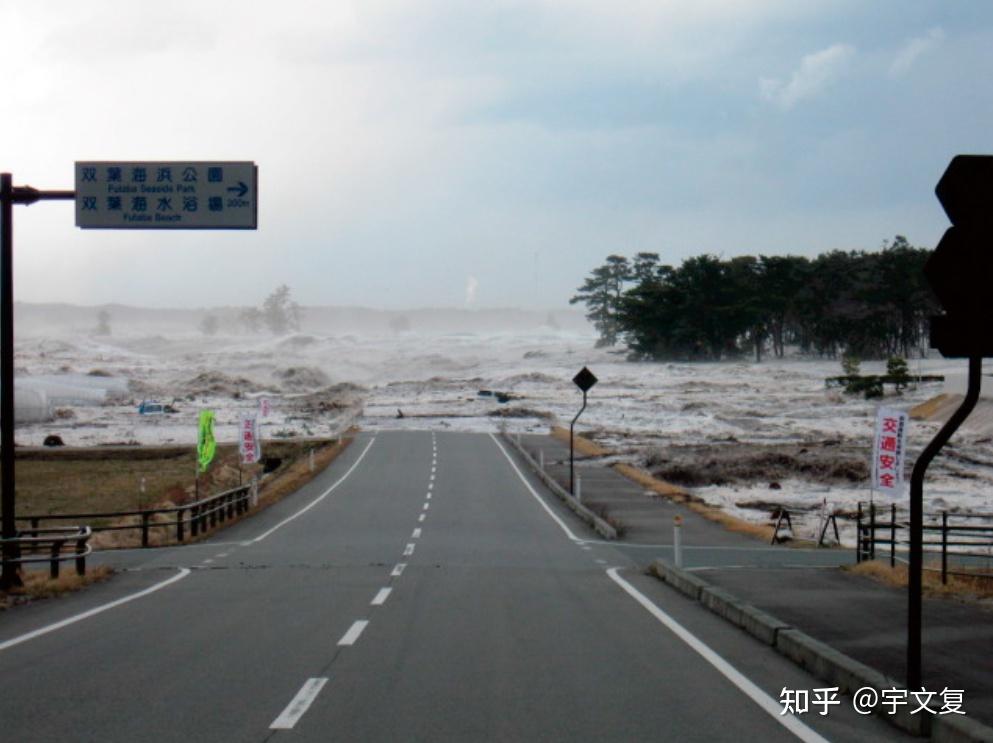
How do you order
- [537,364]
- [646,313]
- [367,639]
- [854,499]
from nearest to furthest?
[367,639] < [854,499] < [646,313] < [537,364]

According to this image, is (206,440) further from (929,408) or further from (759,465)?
(929,408)

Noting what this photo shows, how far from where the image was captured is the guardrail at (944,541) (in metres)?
20.4

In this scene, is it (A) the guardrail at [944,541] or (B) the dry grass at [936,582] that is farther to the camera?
(A) the guardrail at [944,541]

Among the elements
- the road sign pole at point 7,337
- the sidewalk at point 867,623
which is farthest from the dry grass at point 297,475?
the sidewalk at point 867,623

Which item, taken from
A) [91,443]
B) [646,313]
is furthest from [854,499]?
[646,313]

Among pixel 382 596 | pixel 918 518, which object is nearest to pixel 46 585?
pixel 382 596

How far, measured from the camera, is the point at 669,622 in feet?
45.5

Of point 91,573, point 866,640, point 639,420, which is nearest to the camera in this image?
point 866,640

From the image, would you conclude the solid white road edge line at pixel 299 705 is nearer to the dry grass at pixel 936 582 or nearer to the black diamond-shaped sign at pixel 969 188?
the black diamond-shaped sign at pixel 969 188

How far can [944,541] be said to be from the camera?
19.7 m

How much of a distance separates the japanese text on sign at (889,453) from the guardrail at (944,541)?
2.00ft

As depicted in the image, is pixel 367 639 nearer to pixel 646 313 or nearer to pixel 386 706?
pixel 386 706

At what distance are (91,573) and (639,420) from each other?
233 ft

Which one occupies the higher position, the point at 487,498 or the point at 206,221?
the point at 206,221
